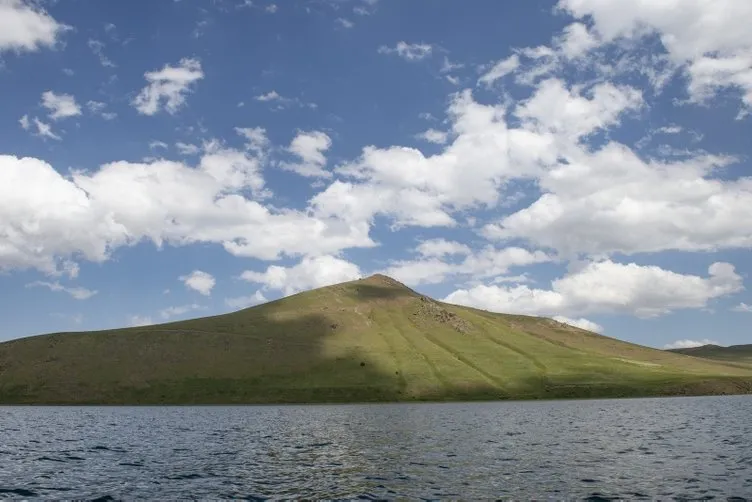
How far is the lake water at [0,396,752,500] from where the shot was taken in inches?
1590

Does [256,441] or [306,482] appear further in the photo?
[256,441]

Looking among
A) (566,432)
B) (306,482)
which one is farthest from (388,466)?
(566,432)

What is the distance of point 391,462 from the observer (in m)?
54.7

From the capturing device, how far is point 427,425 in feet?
328

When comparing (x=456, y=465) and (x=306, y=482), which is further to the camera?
(x=456, y=465)

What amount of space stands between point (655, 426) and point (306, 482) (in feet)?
218

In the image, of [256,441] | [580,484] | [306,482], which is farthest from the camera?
[256,441]

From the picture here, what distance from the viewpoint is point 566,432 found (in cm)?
8331

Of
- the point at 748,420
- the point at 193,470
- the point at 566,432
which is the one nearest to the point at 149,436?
the point at 193,470

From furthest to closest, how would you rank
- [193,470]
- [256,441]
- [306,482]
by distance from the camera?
[256,441] → [193,470] → [306,482]

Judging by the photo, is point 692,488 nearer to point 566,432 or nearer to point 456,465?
point 456,465

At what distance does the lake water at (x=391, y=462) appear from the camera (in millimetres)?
40375

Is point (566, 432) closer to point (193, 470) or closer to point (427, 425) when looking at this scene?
point (427, 425)

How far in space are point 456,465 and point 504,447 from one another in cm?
1611
